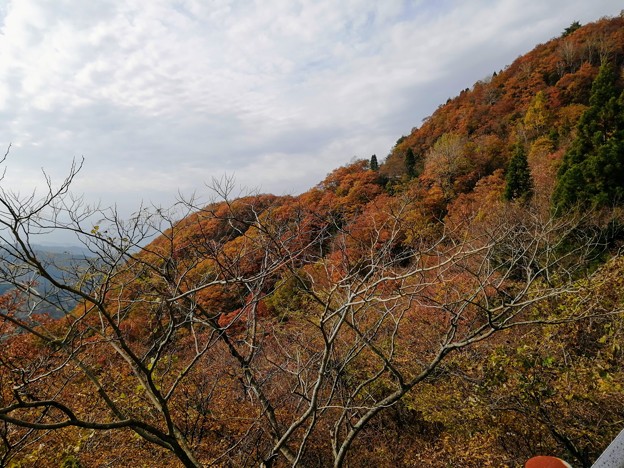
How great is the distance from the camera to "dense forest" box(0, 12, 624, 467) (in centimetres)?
350

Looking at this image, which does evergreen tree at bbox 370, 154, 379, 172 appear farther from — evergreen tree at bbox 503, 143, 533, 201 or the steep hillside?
evergreen tree at bbox 503, 143, 533, 201

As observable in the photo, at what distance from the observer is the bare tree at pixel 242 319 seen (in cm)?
315

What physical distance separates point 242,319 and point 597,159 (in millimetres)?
15034

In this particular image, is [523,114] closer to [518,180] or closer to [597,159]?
[518,180]

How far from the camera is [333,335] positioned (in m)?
3.26

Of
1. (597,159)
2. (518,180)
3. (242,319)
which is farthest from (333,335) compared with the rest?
(518,180)

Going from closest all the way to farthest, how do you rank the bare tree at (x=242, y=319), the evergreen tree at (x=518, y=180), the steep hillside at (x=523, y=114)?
the bare tree at (x=242, y=319) → the evergreen tree at (x=518, y=180) → the steep hillside at (x=523, y=114)

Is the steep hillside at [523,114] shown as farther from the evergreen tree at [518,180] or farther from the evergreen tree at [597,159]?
the evergreen tree at [597,159]

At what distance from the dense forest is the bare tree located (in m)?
0.06

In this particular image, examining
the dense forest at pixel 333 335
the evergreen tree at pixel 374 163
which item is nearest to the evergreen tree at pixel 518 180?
the dense forest at pixel 333 335

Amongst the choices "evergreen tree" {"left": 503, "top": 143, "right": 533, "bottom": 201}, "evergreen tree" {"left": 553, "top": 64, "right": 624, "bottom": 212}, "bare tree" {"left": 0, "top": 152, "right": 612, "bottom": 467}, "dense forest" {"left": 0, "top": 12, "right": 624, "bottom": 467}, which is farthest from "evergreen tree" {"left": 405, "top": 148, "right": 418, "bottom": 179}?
"bare tree" {"left": 0, "top": 152, "right": 612, "bottom": 467}

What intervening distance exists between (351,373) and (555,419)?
17.5ft

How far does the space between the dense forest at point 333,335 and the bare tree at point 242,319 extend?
60 mm

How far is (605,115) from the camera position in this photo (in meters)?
15.0
